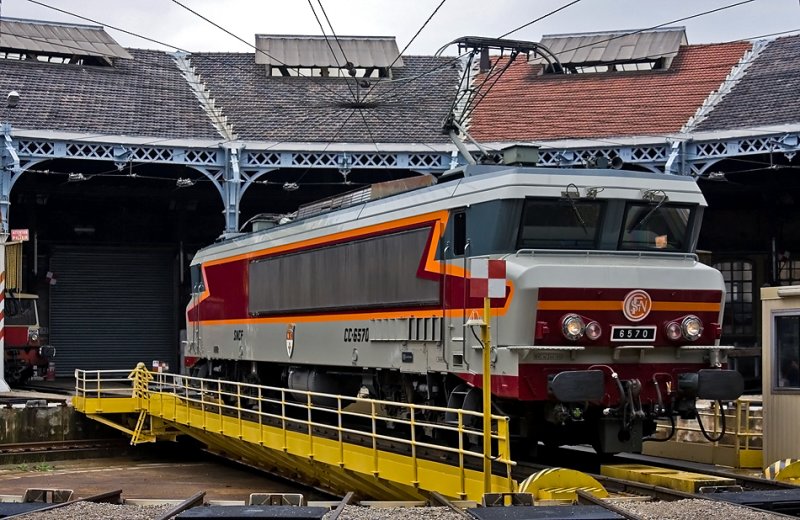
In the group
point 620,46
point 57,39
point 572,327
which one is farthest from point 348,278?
point 57,39

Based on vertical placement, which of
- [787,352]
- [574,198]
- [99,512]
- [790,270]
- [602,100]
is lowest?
[99,512]

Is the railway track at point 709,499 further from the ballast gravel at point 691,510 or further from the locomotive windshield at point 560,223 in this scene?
the locomotive windshield at point 560,223

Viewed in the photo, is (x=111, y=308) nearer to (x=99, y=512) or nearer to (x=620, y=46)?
(x=620, y=46)

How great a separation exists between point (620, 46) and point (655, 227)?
25186 mm

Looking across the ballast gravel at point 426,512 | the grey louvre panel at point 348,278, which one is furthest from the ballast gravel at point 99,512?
the grey louvre panel at point 348,278

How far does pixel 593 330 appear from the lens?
12.3 m

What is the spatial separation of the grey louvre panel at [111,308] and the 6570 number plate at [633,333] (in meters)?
27.1

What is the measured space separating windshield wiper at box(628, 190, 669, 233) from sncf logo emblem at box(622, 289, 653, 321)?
0.95m

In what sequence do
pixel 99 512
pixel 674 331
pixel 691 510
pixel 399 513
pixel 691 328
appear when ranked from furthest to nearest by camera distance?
pixel 691 328, pixel 674 331, pixel 99 512, pixel 399 513, pixel 691 510

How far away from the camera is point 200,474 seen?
20.6 metres

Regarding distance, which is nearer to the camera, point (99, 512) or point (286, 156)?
point (99, 512)

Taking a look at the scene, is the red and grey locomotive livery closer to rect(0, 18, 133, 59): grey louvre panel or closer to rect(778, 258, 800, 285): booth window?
rect(778, 258, 800, 285): booth window

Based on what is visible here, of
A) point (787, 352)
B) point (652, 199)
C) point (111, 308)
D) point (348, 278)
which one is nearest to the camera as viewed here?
point (652, 199)

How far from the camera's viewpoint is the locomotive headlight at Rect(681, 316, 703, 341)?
12859mm
